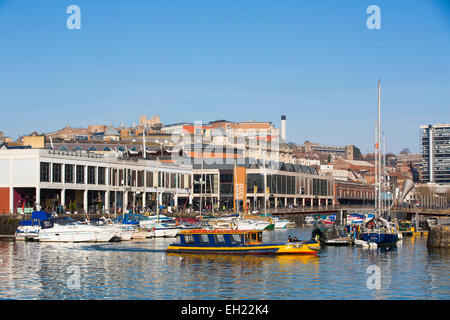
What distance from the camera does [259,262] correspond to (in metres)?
68.1

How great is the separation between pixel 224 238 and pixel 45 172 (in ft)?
218

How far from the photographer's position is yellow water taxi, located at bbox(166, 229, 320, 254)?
72.9 meters

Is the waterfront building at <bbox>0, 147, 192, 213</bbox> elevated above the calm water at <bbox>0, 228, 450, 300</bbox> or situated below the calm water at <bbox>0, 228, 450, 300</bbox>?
above

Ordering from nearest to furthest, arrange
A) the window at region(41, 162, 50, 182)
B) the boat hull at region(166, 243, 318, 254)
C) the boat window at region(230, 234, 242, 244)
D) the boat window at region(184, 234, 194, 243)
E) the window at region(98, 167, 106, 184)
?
the boat hull at region(166, 243, 318, 254) < the boat window at region(230, 234, 242, 244) < the boat window at region(184, 234, 194, 243) < the window at region(41, 162, 50, 182) < the window at region(98, 167, 106, 184)

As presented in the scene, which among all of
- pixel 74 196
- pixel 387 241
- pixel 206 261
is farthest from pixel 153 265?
pixel 74 196

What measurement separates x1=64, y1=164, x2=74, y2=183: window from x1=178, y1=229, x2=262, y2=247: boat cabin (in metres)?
68.0

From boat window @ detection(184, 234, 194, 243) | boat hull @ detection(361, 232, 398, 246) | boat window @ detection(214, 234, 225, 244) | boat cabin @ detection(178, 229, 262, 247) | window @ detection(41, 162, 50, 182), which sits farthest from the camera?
window @ detection(41, 162, 50, 182)

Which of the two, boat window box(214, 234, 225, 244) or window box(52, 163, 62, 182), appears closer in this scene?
boat window box(214, 234, 225, 244)

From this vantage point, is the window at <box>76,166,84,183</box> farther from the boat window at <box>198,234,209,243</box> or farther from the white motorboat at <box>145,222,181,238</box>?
the boat window at <box>198,234,209,243</box>

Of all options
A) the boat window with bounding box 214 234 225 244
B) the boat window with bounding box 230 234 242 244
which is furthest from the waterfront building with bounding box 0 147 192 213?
the boat window with bounding box 230 234 242 244

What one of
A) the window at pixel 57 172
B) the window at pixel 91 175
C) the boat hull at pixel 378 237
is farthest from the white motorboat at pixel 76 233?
the window at pixel 91 175

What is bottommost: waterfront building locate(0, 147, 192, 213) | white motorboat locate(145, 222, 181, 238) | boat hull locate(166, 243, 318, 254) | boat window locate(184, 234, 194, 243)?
white motorboat locate(145, 222, 181, 238)

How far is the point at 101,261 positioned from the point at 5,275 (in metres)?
13.1

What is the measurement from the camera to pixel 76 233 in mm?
95875
